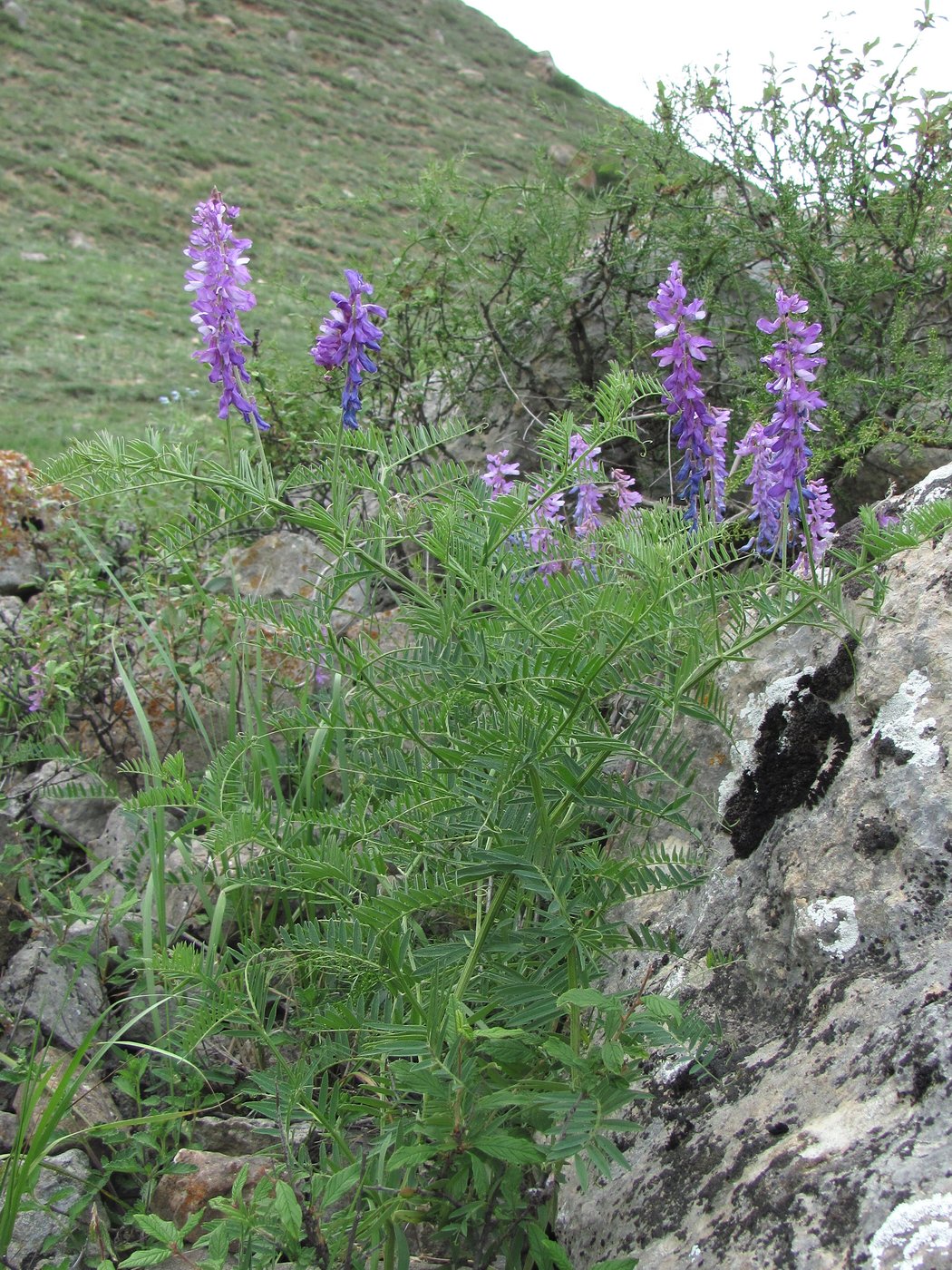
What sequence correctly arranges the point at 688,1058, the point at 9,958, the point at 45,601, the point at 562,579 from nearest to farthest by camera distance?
1. the point at 688,1058
2. the point at 562,579
3. the point at 9,958
4. the point at 45,601

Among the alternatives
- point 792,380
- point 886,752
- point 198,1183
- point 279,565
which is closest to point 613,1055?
point 886,752

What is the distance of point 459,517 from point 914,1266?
1121 millimetres

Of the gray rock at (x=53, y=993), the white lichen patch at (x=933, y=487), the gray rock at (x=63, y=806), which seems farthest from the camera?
the gray rock at (x=63, y=806)

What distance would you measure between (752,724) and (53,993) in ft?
5.14

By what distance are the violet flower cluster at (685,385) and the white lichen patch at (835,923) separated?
0.69 metres

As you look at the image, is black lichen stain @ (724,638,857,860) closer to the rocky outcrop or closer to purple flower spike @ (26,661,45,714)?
the rocky outcrop

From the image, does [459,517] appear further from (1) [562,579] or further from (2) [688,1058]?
(2) [688,1058]

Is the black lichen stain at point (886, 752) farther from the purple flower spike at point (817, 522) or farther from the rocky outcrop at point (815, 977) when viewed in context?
the purple flower spike at point (817, 522)

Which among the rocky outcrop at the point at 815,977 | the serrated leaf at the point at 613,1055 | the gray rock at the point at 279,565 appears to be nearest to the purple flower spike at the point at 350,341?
the rocky outcrop at the point at 815,977

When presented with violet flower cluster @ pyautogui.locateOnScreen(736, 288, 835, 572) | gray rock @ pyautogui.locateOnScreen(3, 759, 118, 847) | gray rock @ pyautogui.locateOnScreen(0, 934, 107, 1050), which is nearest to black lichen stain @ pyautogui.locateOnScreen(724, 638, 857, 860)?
violet flower cluster @ pyautogui.locateOnScreen(736, 288, 835, 572)

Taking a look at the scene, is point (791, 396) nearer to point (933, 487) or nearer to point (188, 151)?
point (933, 487)

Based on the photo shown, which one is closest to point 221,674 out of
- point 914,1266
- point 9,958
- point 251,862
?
point 9,958

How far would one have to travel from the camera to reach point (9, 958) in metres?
2.35

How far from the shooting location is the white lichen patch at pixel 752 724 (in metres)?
1.70
